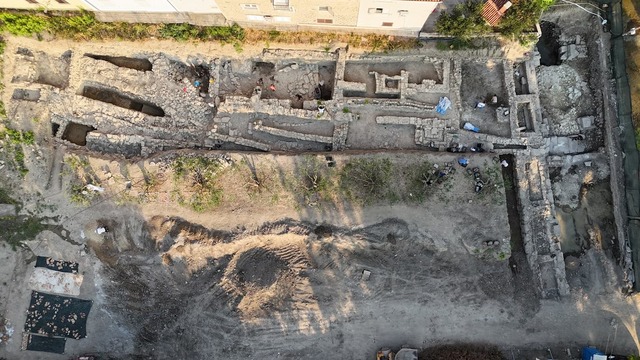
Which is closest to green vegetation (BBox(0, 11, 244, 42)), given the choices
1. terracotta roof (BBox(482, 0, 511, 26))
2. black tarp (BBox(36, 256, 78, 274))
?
black tarp (BBox(36, 256, 78, 274))

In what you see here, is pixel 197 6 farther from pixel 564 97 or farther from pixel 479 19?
pixel 564 97

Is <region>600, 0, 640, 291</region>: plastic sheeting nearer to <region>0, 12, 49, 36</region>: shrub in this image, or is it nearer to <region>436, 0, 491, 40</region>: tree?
<region>436, 0, 491, 40</region>: tree

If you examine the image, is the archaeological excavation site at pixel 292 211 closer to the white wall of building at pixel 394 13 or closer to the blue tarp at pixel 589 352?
the blue tarp at pixel 589 352

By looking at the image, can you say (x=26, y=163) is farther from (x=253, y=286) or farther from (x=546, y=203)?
(x=546, y=203)

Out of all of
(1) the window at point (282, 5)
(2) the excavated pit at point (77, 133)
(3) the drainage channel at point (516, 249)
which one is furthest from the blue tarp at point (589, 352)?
(2) the excavated pit at point (77, 133)

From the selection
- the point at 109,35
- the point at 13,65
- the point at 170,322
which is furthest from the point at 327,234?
the point at 13,65
